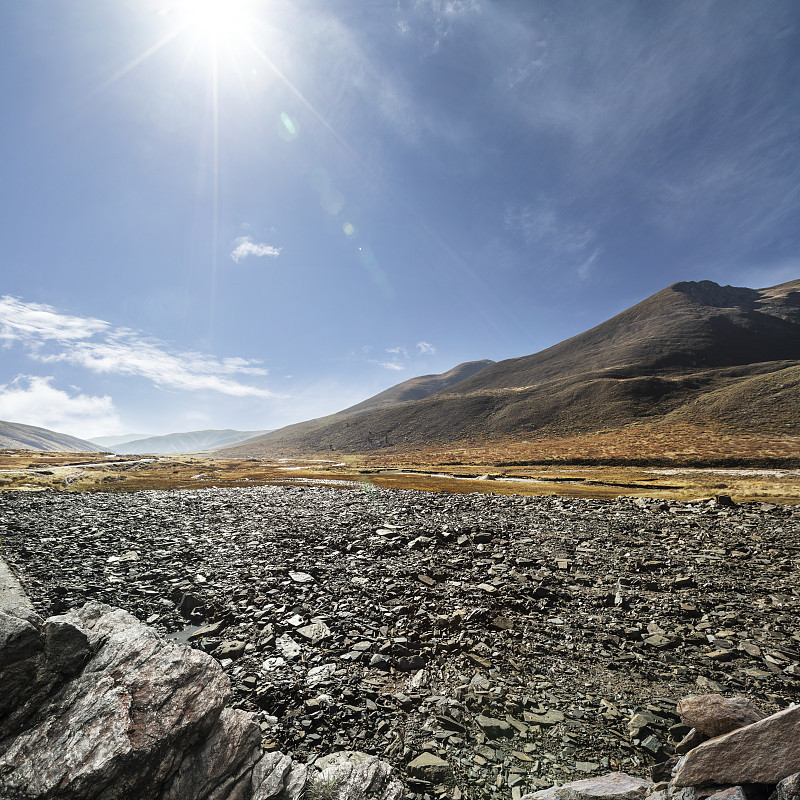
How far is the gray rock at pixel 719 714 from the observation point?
19.8ft

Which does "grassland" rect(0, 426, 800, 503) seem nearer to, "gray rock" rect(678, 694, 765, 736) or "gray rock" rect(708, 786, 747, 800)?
"gray rock" rect(678, 694, 765, 736)

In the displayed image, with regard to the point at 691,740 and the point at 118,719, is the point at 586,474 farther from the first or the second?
the point at 118,719

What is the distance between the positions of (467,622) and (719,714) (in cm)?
644

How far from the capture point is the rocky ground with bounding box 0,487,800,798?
7184mm

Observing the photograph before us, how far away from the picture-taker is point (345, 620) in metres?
11.5

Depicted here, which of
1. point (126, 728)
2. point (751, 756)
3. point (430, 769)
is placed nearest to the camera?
point (751, 756)

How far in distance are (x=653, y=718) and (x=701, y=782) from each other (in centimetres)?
292

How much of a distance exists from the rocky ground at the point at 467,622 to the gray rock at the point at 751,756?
1725 millimetres

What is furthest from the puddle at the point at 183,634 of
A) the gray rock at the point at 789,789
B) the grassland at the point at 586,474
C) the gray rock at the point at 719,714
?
the grassland at the point at 586,474

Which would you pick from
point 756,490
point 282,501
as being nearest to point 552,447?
point 756,490

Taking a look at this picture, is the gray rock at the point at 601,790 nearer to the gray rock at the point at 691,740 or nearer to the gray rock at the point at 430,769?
the gray rock at the point at 430,769

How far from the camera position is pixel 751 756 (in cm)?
502

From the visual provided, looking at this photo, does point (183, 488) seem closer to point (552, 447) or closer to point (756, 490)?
point (756, 490)

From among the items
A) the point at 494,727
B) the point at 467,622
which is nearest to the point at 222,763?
the point at 494,727
